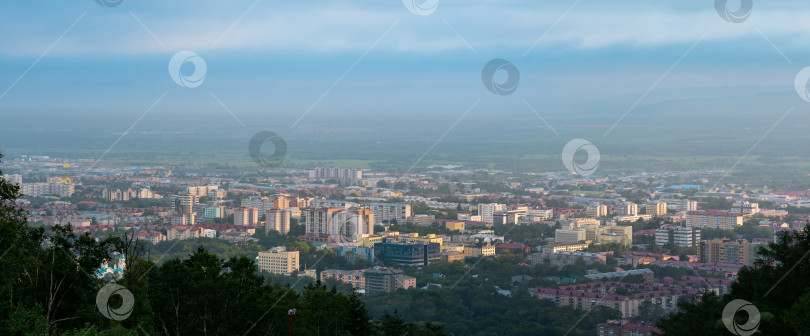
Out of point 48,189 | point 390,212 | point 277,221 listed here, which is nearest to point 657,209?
point 390,212

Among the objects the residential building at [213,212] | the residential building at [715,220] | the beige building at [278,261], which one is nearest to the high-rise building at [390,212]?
the residential building at [213,212]

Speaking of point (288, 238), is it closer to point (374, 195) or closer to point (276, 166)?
point (374, 195)

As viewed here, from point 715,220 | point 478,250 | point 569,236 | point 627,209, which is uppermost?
point 627,209

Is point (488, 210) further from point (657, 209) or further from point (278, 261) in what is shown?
point (278, 261)

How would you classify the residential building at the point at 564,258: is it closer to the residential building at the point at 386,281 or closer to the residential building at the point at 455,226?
the residential building at the point at 386,281

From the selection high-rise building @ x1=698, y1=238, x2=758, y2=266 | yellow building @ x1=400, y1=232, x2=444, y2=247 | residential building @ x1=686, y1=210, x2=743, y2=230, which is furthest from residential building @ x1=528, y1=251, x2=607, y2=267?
residential building @ x1=686, y1=210, x2=743, y2=230

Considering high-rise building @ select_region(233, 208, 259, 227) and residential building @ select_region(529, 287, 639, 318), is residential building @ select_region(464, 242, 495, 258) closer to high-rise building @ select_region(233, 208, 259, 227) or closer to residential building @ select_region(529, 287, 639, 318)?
residential building @ select_region(529, 287, 639, 318)
